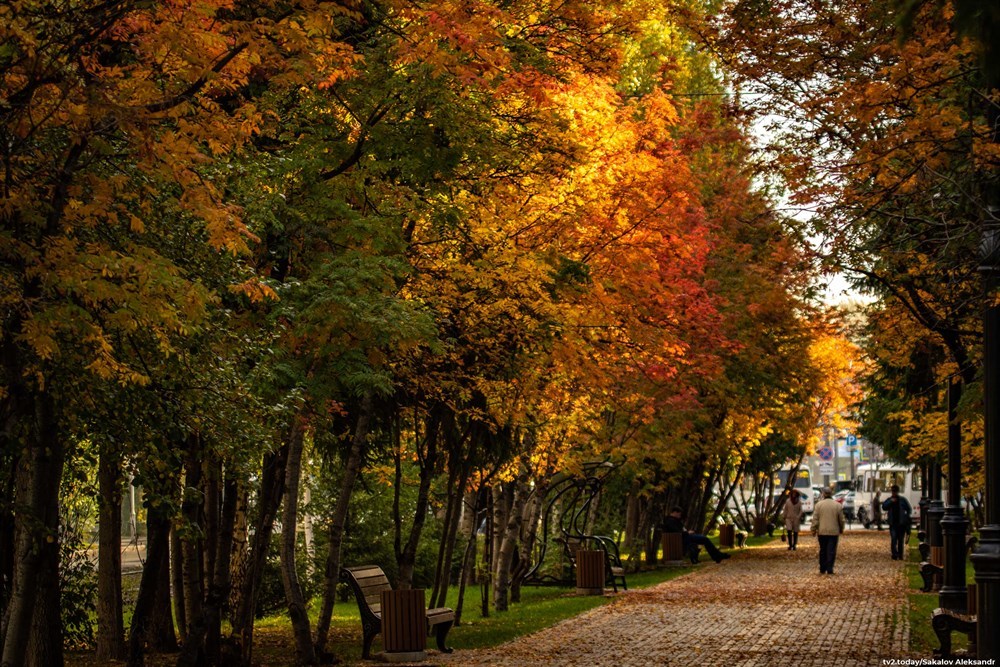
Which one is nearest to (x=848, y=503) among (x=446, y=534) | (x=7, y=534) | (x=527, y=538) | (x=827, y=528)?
(x=827, y=528)

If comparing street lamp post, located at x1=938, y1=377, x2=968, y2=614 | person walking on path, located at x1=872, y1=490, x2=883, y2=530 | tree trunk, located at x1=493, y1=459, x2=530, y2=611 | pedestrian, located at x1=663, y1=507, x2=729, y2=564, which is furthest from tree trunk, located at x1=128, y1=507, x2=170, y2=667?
person walking on path, located at x1=872, y1=490, x2=883, y2=530

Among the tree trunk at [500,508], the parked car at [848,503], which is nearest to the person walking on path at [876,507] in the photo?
the parked car at [848,503]

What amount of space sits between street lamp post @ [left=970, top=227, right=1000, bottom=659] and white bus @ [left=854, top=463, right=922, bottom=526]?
56.7 metres

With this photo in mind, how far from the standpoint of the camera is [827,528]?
30172 millimetres

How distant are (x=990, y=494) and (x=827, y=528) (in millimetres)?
21790

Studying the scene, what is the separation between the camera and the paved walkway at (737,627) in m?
16.0

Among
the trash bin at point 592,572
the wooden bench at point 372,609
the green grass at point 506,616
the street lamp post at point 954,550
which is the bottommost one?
the green grass at point 506,616

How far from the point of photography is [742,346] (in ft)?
89.2

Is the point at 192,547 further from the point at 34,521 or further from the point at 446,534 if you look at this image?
the point at 34,521

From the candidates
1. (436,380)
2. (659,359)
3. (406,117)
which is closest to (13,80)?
(406,117)

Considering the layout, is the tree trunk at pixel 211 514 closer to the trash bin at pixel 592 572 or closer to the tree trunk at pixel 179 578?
the tree trunk at pixel 179 578

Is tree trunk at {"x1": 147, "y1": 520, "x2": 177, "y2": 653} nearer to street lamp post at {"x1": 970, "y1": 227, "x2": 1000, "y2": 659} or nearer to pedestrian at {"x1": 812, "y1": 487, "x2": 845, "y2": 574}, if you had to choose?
street lamp post at {"x1": 970, "y1": 227, "x2": 1000, "y2": 659}

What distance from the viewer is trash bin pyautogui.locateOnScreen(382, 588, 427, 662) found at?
16328 mm

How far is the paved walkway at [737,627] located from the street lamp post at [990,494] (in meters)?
6.27
